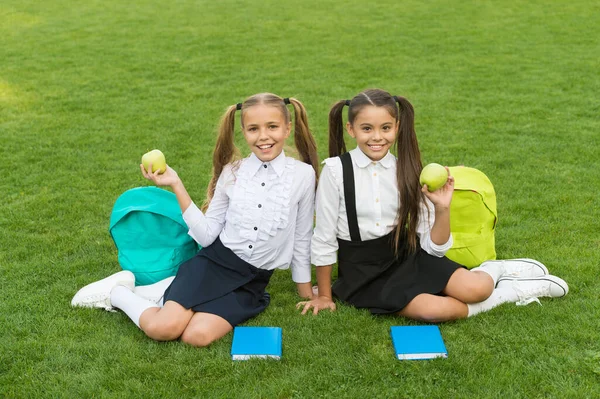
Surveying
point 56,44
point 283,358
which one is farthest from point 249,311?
point 56,44

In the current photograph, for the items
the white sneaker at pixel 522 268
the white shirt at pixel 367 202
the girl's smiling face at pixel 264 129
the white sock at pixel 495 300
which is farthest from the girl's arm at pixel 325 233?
the white sneaker at pixel 522 268

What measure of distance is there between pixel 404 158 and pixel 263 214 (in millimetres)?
880

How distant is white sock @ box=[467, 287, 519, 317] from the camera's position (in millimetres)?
3793

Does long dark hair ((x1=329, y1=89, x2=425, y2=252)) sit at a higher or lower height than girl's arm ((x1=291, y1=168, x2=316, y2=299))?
higher

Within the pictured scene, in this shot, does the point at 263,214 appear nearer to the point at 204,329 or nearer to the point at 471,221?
the point at 204,329

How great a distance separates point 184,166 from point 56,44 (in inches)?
285

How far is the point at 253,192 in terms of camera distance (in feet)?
12.9

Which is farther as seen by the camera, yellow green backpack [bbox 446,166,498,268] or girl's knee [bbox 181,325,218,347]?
yellow green backpack [bbox 446,166,498,268]

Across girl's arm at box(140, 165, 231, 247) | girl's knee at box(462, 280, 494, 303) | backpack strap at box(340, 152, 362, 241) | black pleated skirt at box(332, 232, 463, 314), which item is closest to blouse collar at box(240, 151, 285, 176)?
girl's arm at box(140, 165, 231, 247)

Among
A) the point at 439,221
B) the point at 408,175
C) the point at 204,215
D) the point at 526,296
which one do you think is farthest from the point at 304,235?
the point at 526,296

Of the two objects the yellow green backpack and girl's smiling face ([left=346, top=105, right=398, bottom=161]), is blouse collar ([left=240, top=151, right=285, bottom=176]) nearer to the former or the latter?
girl's smiling face ([left=346, top=105, right=398, bottom=161])

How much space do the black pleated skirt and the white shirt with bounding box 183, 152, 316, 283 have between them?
0.28 metres

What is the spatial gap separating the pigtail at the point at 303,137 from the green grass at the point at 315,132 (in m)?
0.84

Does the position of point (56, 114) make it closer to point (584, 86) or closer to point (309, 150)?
point (309, 150)
